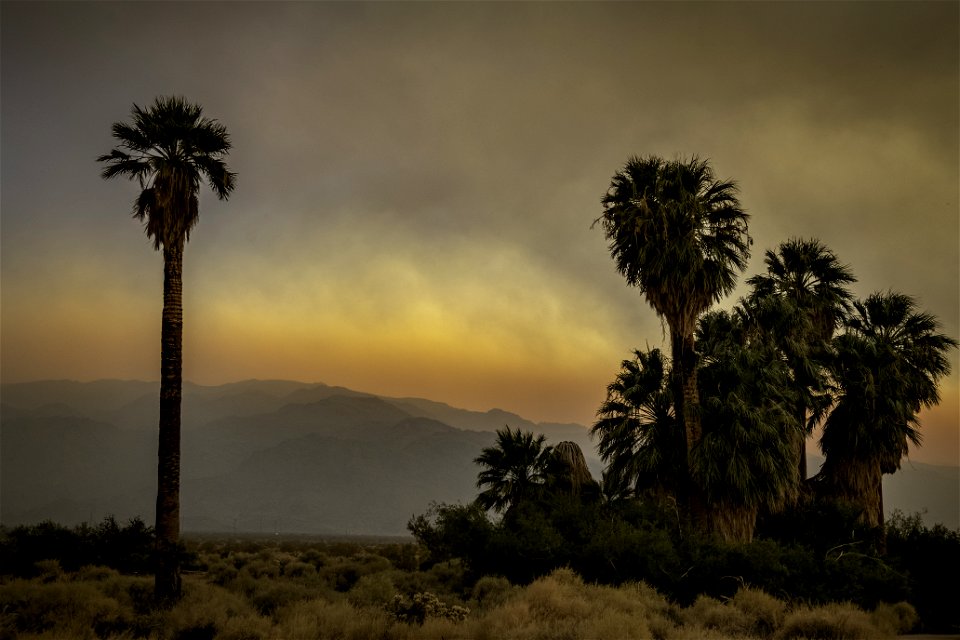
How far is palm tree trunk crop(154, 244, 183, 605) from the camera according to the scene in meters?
17.8

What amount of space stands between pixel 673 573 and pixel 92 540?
2278 centimetres

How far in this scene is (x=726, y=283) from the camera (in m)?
27.6

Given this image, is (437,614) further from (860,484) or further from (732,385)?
(860,484)

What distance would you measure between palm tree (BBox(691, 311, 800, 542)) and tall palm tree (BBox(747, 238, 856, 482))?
13.3ft

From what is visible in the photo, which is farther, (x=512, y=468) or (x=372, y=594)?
(x=512, y=468)

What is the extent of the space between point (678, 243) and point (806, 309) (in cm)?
1005

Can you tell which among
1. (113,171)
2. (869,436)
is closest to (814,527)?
(869,436)

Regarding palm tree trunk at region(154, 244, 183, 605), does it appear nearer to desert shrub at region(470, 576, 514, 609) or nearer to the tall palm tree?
desert shrub at region(470, 576, 514, 609)

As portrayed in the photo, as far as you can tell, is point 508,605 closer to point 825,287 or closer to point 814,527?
point 814,527

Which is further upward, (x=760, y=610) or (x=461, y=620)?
(x=760, y=610)

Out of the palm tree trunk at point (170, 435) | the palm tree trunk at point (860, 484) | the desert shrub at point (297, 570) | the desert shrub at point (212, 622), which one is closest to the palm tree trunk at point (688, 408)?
the palm tree trunk at point (860, 484)

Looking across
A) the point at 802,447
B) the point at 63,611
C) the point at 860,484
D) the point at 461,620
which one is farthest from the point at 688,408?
the point at 63,611

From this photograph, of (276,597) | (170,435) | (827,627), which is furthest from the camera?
(276,597)

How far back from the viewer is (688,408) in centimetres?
2550
